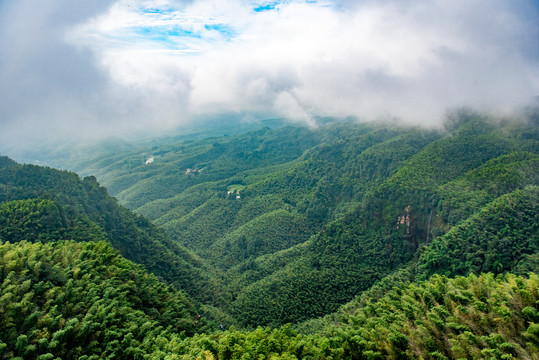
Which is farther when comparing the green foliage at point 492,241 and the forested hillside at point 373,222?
the forested hillside at point 373,222

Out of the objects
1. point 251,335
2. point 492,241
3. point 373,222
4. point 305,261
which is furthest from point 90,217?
point 492,241

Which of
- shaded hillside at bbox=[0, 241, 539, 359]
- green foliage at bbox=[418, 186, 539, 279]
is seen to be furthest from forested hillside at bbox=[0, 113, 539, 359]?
green foliage at bbox=[418, 186, 539, 279]

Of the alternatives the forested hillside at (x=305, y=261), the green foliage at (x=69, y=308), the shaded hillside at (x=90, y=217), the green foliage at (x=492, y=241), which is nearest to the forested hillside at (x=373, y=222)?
the green foliage at (x=492, y=241)

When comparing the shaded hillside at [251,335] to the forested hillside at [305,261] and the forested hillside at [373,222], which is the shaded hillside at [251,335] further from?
the forested hillside at [373,222]

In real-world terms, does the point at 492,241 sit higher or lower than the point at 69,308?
lower

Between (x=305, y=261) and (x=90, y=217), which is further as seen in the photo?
(x=305, y=261)

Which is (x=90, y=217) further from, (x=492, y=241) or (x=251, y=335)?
(x=492, y=241)

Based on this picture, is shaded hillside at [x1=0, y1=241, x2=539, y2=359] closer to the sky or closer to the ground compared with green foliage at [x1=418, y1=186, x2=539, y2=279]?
closer to the sky

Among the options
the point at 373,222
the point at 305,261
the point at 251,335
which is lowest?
the point at 305,261

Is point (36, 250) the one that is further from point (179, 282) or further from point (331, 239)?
point (331, 239)

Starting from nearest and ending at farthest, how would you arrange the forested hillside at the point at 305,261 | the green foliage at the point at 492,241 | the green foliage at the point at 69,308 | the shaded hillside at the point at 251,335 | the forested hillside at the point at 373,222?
the shaded hillside at the point at 251,335
the green foliage at the point at 69,308
the forested hillside at the point at 305,261
the green foliage at the point at 492,241
the forested hillside at the point at 373,222

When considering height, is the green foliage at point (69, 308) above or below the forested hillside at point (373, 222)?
above

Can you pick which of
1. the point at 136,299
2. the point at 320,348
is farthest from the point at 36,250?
the point at 320,348

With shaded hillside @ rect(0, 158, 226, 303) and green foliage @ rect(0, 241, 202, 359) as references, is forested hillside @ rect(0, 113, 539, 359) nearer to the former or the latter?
green foliage @ rect(0, 241, 202, 359)
